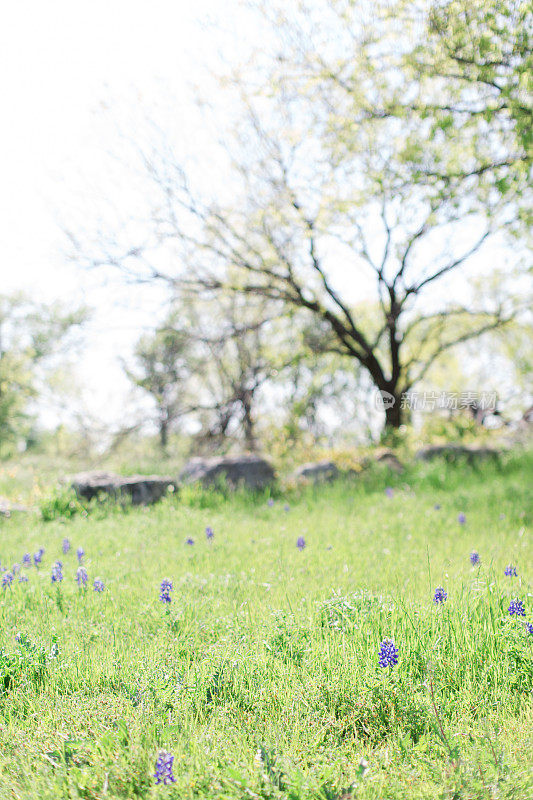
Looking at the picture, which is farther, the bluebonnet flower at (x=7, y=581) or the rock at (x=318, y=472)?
the rock at (x=318, y=472)

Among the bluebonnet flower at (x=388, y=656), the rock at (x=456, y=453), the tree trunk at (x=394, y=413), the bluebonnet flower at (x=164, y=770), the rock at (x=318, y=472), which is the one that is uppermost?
the tree trunk at (x=394, y=413)

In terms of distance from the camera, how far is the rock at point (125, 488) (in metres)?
9.16

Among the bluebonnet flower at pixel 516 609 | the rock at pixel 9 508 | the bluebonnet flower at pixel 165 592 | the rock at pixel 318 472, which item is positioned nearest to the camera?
the bluebonnet flower at pixel 516 609

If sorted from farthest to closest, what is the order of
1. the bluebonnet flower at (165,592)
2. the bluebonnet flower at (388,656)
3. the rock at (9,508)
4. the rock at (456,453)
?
the rock at (456,453), the rock at (9,508), the bluebonnet flower at (165,592), the bluebonnet flower at (388,656)

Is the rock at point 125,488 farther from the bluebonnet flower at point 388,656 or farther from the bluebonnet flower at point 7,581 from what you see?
the bluebonnet flower at point 388,656

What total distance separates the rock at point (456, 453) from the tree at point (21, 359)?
18131 millimetres

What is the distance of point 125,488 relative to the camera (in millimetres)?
9227

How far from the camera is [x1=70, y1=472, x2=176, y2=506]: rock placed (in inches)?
361

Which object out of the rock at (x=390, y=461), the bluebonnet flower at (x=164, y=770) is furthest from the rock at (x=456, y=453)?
the bluebonnet flower at (x=164, y=770)

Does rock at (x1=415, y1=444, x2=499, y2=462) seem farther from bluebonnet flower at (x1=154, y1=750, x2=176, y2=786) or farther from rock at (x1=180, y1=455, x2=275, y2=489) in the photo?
bluebonnet flower at (x1=154, y1=750, x2=176, y2=786)

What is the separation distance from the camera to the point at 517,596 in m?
3.92

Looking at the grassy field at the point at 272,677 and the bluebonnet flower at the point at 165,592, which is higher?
the bluebonnet flower at the point at 165,592

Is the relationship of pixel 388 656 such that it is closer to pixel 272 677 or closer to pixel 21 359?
pixel 272 677

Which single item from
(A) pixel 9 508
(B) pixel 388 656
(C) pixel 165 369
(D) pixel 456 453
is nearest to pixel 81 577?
(B) pixel 388 656
